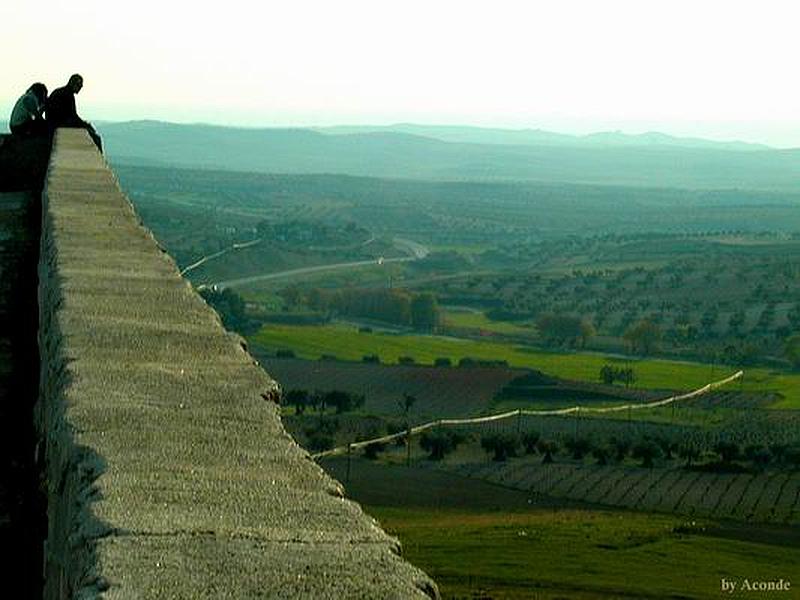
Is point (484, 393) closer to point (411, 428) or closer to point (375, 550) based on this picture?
point (411, 428)

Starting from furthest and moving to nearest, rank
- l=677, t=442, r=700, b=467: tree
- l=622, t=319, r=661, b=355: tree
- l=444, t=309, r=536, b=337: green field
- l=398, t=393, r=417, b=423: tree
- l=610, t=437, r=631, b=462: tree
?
l=444, t=309, r=536, b=337: green field → l=622, t=319, r=661, b=355: tree → l=398, t=393, r=417, b=423: tree → l=677, t=442, r=700, b=467: tree → l=610, t=437, r=631, b=462: tree

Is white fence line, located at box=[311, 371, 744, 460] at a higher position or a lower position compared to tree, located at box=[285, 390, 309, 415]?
lower

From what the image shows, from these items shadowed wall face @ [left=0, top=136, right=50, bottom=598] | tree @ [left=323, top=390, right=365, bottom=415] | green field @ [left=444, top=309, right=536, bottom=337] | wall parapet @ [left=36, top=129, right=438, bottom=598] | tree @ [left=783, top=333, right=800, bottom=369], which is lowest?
green field @ [left=444, top=309, right=536, bottom=337]

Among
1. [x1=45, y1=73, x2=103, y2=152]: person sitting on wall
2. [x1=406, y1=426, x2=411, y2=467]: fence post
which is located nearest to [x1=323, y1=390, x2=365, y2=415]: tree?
[x1=406, y1=426, x2=411, y2=467]: fence post

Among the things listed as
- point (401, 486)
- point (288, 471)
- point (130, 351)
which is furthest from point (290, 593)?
point (401, 486)

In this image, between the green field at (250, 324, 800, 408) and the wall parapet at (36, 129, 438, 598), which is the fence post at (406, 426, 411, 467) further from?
the wall parapet at (36, 129, 438, 598)

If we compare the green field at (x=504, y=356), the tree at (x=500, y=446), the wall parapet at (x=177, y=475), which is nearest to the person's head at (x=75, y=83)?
the wall parapet at (x=177, y=475)
